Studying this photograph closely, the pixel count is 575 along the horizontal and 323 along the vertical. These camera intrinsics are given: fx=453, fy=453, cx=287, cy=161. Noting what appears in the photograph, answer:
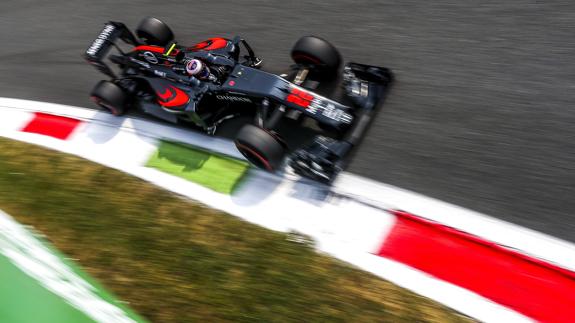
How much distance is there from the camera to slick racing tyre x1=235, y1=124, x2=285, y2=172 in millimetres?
4715

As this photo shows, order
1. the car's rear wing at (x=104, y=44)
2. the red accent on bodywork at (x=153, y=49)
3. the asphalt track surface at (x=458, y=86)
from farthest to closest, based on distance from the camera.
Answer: the car's rear wing at (x=104, y=44)
the red accent on bodywork at (x=153, y=49)
the asphalt track surface at (x=458, y=86)

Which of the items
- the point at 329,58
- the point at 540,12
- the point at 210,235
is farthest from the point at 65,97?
the point at 540,12

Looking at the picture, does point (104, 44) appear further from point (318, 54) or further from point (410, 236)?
point (410, 236)

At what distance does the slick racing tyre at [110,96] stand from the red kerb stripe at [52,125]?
0.83 m

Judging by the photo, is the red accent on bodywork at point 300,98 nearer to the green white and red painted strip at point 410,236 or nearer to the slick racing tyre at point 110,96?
the green white and red painted strip at point 410,236

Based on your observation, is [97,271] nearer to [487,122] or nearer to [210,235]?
[210,235]

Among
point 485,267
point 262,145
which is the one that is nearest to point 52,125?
point 262,145

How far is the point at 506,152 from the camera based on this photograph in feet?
15.3

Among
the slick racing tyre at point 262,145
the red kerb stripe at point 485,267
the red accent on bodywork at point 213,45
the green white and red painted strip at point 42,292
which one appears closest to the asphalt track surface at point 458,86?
the red kerb stripe at point 485,267

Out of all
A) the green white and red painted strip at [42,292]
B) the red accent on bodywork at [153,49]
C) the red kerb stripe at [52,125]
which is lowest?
the red kerb stripe at [52,125]

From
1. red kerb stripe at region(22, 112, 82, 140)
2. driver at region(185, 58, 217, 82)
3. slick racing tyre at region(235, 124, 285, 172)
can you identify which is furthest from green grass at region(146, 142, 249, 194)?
red kerb stripe at region(22, 112, 82, 140)

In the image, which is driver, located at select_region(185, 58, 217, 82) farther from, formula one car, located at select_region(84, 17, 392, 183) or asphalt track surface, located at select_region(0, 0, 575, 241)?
asphalt track surface, located at select_region(0, 0, 575, 241)

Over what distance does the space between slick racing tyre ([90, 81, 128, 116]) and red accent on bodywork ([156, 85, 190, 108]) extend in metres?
0.79

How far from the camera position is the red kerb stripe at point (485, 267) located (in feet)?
12.7
